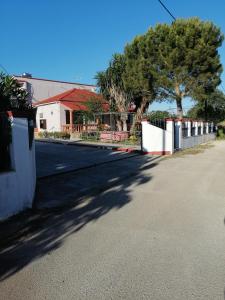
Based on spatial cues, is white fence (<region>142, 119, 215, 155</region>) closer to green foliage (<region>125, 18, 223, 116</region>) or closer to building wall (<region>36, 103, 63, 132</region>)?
green foliage (<region>125, 18, 223, 116</region>)

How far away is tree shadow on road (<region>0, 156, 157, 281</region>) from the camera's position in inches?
164

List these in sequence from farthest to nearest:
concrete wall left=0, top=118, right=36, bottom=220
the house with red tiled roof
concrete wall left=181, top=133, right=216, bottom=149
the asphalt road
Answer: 1. the house with red tiled roof
2. concrete wall left=181, top=133, right=216, bottom=149
3. concrete wall left=0, top=118, right=36, bottom=220
4. the asphalt road

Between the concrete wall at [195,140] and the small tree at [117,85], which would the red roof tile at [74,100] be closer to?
the small tree at [117,85]

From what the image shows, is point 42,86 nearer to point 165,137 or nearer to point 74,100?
point 74,100

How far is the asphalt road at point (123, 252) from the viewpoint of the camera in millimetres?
3318

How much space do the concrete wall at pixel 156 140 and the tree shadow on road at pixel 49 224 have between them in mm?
8757

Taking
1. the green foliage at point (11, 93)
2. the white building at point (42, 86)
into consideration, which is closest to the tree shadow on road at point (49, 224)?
the green foliage at point (11, 93)

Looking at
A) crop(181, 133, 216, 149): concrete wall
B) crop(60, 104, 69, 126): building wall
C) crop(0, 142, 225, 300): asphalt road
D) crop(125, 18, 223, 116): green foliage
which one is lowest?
crop(0, 142, 225, 300): asphalt road

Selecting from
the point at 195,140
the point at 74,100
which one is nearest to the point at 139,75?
the point at 195,140

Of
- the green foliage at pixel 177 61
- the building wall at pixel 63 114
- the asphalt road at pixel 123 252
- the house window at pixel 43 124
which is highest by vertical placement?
the green foliage at pixel 177 61

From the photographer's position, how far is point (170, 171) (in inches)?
444

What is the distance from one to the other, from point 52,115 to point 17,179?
85.8 ft

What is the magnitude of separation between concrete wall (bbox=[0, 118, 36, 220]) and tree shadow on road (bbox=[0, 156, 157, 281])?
233mm

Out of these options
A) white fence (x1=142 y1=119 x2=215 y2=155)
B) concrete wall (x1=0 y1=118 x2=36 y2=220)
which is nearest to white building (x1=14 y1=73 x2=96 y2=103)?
white fence (x1=142 y1=119 x2=215 y2=155)
